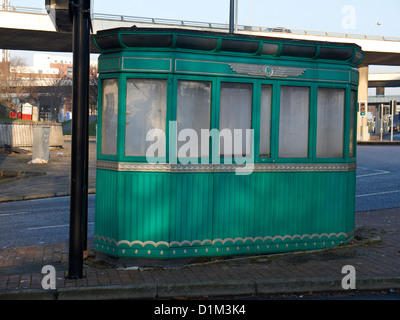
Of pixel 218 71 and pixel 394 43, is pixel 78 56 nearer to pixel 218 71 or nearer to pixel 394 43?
pixel 218 71

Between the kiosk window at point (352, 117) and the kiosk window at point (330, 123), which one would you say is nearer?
the kiosk window at point (330, 123)

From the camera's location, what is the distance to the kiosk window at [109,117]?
7695 mm

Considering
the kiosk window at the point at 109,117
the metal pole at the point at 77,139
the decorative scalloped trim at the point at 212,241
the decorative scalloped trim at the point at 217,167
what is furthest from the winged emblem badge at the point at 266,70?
the decorative scalloped trim at the point at 212,241

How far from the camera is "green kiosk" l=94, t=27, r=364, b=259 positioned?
7.48 m

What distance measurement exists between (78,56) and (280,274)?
3.58m

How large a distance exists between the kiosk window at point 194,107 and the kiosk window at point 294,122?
1197 mm

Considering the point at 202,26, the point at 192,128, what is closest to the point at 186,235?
the point at 192,128

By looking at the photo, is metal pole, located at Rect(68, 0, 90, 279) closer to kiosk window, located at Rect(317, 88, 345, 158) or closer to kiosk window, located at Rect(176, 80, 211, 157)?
kiosk window, located at Rect(176, 80, 211, 157)

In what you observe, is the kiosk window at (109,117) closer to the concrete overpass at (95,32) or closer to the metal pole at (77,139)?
the metal pole at (77,139)

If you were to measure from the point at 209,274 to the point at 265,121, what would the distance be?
2.46 metres

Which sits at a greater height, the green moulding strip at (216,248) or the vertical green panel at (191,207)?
the vertical green panel at (191,207)

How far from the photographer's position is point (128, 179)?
24.5 ft

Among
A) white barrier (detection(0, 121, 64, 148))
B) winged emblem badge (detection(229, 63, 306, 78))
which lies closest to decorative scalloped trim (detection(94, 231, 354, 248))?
winged emblem badge (detection(229, 63, 306, 78))

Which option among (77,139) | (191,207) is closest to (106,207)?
(191,207)
